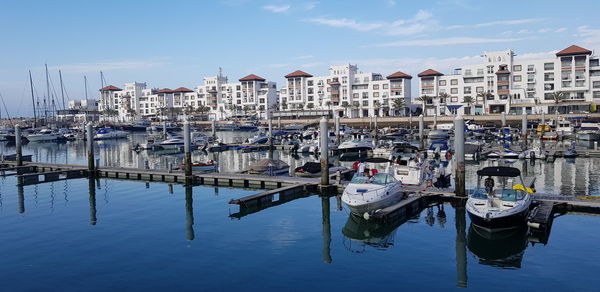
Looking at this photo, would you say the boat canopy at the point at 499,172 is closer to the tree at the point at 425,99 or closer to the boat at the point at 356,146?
the boat at the point at 356,146

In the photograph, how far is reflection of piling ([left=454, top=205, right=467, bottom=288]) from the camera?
17.9 m

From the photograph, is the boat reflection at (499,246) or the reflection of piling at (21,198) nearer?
the boat reflection at (499,246)

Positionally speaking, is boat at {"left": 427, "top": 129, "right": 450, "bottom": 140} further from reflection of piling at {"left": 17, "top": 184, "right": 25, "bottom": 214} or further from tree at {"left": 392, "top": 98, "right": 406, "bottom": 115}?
reflection of piling at {"left": 17, "top": 184, "right": 25, "bottom": 214}

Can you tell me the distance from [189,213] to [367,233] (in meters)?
11.3

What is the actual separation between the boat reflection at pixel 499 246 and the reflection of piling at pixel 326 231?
240 inches

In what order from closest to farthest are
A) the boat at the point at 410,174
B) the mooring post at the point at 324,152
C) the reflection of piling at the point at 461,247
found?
the reflection of piling at the point at 461,247 → the mooring post at the point at 324,152 → the boat at the point at 410,174

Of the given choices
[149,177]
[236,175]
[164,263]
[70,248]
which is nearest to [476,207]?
[164,263]

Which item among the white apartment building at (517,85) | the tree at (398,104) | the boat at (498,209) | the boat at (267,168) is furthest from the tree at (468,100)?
the boat at (498,209)

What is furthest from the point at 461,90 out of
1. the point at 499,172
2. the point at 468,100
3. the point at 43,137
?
the point at 499,172

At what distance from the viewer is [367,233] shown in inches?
970

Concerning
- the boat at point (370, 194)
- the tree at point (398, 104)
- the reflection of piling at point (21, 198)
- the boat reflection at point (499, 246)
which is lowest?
the boat reflection at point (499, 246)

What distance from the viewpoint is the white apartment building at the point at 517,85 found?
431 ft

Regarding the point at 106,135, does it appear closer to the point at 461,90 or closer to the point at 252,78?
the point at 252,78

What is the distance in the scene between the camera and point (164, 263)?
19.8 metres
